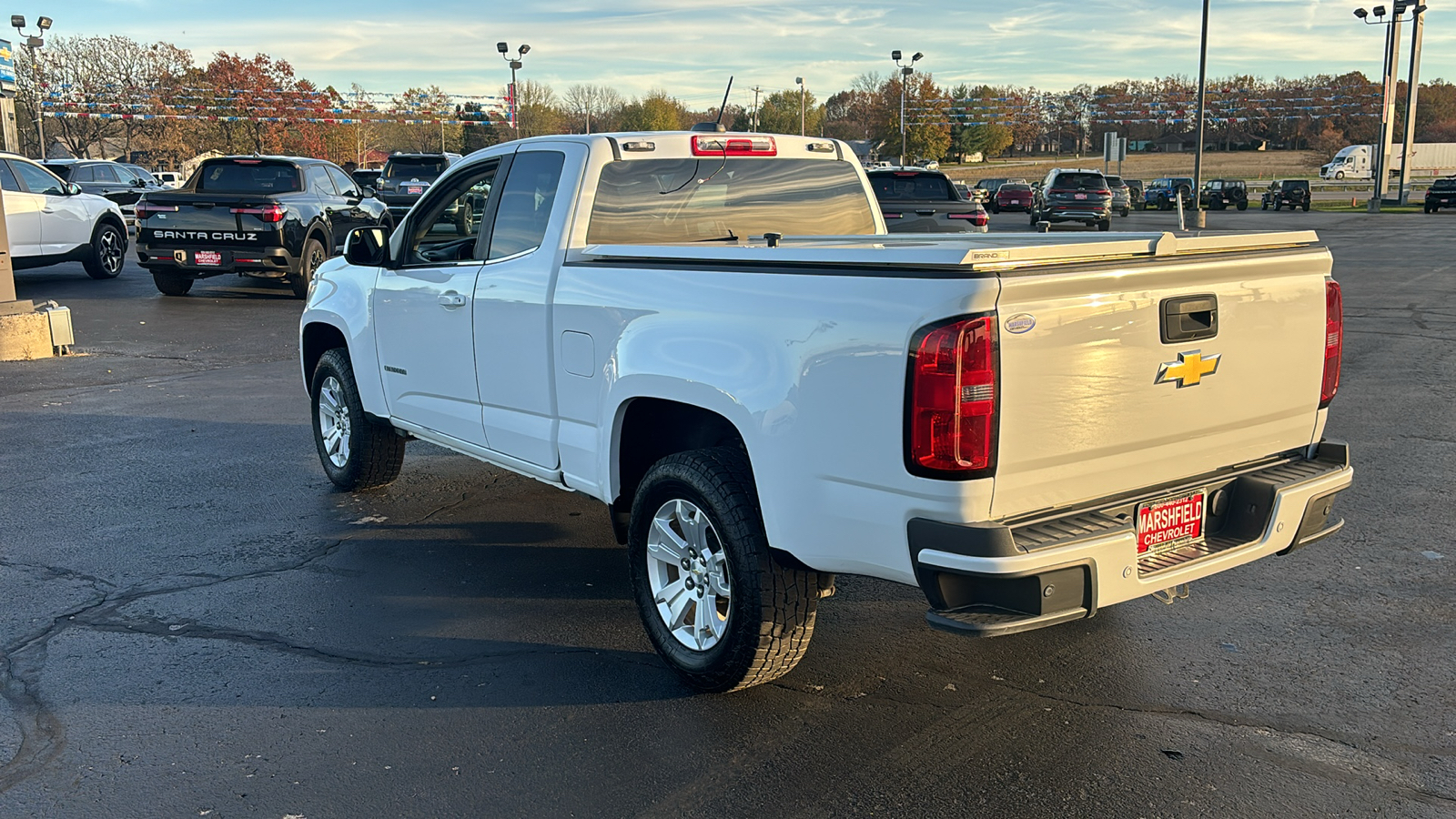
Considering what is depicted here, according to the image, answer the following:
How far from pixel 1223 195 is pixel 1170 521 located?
51.6m

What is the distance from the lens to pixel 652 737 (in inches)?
151

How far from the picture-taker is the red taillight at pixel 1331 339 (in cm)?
421

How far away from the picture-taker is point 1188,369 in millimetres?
3721

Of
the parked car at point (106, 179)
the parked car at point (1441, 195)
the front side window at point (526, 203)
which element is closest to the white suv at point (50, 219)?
the parked car at point (106, 179)

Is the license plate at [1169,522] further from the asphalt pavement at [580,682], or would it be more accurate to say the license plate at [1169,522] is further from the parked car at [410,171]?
the parked car at [410,171]

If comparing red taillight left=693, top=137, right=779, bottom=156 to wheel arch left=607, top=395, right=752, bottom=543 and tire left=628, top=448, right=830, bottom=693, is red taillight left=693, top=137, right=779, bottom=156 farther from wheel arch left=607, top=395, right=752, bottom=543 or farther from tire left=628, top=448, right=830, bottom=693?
tire left=628, top=448, right=830, bottom=693

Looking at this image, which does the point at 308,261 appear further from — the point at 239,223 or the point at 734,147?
the point at 734,147

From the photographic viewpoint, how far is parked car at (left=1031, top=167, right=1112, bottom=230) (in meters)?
32.8

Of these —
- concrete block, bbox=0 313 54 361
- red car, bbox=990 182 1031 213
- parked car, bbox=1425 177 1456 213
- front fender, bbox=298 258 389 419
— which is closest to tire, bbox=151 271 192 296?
concrete block, bbox=0 313 54 361

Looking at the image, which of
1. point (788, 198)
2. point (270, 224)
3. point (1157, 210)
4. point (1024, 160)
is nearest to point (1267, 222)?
point (1157, 210)

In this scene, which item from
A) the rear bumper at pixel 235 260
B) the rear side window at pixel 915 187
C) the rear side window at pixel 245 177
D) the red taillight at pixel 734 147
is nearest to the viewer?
the red taillight at pixel 734 147

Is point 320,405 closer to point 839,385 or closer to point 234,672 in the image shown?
point 234,672

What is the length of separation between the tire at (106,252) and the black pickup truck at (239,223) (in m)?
2.23

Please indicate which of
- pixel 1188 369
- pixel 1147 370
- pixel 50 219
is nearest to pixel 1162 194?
pixel 50 219
